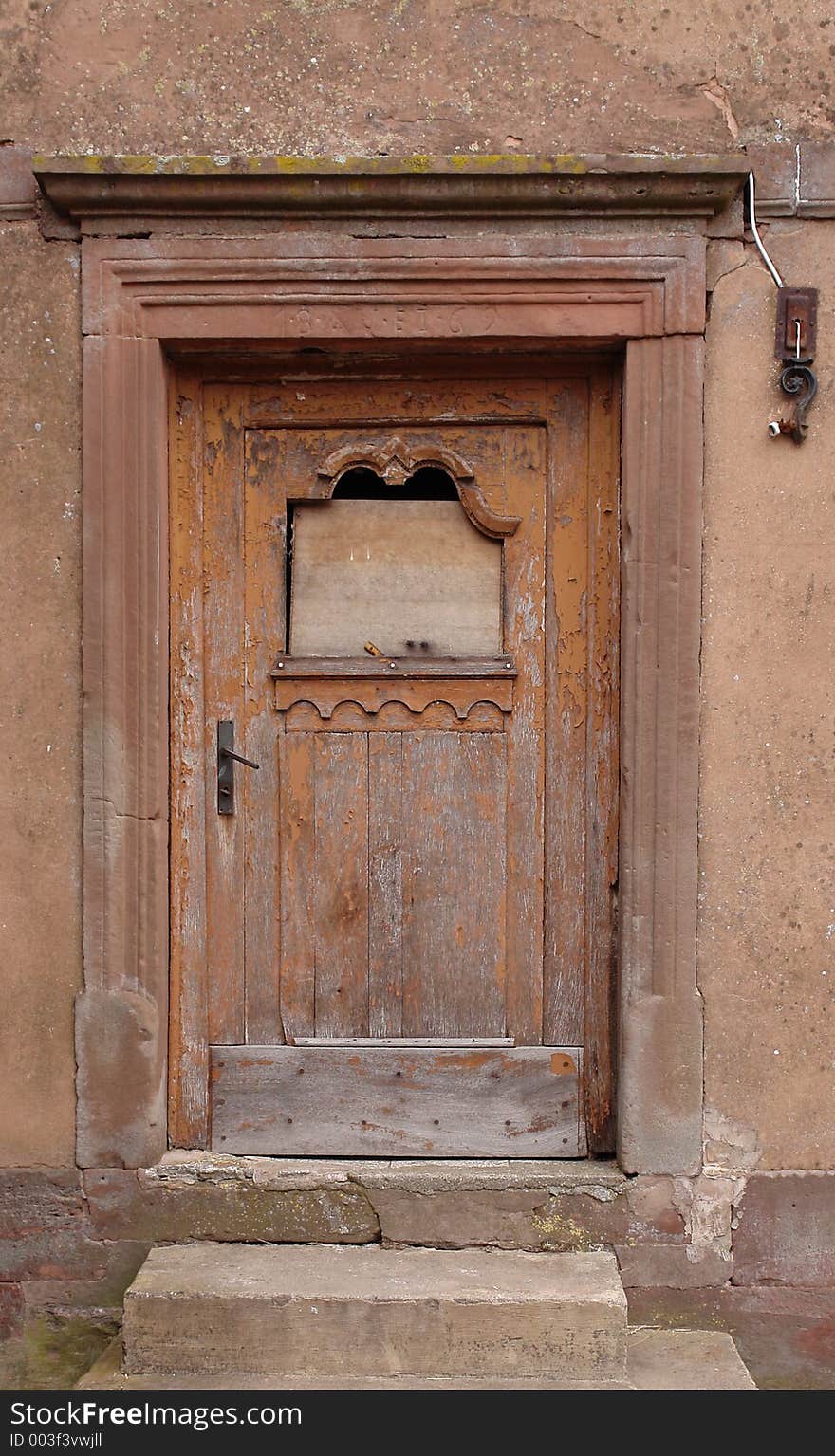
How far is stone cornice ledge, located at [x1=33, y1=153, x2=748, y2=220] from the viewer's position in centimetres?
286

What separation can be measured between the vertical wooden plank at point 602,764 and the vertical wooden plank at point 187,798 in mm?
1016

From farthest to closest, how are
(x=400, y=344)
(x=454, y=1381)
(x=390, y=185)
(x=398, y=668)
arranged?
(x=398, y=668), (x=400, y=344), (x=390, y=185), (x=454, y=1381)

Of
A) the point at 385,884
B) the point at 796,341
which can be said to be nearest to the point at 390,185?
the point at 796,341

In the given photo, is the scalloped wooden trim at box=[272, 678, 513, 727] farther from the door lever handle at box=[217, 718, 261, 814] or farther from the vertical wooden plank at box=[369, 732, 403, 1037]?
the door lever handle at box=[217, 718, 261, 814]

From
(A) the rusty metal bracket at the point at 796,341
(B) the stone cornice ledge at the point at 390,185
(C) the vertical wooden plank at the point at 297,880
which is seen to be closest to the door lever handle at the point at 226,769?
(C) the vertical wooden plank at the point at 297,880

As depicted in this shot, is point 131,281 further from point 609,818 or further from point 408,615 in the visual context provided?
point 609,818

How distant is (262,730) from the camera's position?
3.19 metres

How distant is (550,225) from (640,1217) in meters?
2.46

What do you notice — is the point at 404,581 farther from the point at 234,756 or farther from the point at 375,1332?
the point at 375,1332

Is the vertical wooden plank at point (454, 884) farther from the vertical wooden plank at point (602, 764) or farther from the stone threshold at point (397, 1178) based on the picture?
the stone threshold at point (397, 1178)

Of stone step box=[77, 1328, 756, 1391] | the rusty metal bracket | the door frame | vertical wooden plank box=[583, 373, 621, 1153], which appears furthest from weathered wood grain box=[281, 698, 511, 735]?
stone step box=[77, 1328, 756, 1391]

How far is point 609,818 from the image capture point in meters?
3.15

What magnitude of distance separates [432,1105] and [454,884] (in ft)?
1.90

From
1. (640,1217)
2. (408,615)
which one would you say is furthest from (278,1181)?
(408,615)
